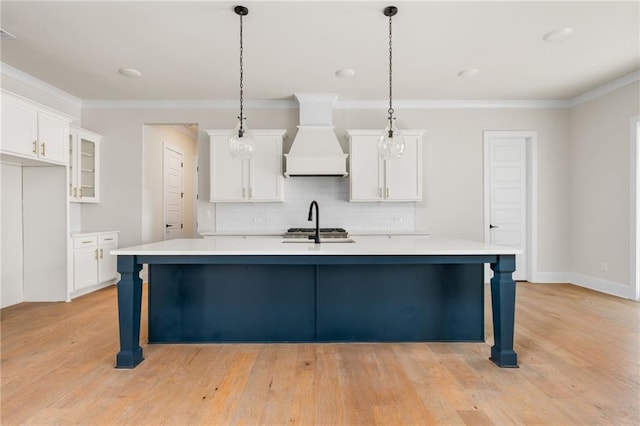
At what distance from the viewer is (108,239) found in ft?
16.6

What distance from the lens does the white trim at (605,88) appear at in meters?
4.34

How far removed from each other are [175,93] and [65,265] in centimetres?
267

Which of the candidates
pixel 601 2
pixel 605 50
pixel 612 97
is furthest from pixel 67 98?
pixel 612 97

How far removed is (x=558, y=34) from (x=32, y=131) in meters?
5.46

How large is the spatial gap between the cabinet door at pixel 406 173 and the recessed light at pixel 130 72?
3.39 meters

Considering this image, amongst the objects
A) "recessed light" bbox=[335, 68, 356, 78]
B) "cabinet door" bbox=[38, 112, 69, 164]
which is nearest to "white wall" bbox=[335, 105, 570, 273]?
"recessed light" bbox=[335, 68, 356, 78]

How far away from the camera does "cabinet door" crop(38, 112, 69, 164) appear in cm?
392

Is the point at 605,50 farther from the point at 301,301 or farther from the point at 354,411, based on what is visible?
the point at 354,411

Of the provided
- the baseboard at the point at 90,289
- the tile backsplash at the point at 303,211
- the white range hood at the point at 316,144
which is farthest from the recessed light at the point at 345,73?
the baseboard at the point at 90,289

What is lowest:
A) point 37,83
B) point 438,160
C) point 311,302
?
point 311,302

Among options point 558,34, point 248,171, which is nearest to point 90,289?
point 248,171

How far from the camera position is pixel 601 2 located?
2834mm

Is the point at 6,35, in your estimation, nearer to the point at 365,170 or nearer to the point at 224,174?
the point at 224,174

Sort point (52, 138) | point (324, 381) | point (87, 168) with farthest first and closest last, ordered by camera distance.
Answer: point (87, 168)
point (52, 138)
point (324, 381)
